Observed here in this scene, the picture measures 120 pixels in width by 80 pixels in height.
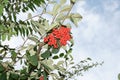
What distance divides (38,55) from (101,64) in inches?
407

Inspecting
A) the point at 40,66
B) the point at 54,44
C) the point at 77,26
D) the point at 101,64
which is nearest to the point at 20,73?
the point at 40,66

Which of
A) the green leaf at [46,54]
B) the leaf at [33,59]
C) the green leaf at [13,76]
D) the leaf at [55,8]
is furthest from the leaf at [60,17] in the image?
the green leaf at [13,76]

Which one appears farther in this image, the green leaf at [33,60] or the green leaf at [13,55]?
the green leaf at [13,55]

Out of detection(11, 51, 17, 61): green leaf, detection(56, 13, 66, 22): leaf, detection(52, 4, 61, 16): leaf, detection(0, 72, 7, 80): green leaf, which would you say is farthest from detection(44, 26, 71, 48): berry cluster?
detection(0, 72, 7, 80): green leaf

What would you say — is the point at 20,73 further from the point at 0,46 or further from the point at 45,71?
the point at 0,46

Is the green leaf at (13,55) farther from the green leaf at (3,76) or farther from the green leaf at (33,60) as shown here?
the green leaf at (33,60)

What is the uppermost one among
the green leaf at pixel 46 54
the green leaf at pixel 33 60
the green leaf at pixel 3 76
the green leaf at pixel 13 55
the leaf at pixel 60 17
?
the leaf at pixel 60 17

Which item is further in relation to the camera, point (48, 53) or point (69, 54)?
point (69, 54)

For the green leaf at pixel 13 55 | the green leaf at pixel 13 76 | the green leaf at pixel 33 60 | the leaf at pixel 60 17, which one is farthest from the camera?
the green leaf at pixel 13 55

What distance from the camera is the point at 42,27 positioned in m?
3.91

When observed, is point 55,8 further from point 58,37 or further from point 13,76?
point 13,76

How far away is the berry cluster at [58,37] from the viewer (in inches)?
147

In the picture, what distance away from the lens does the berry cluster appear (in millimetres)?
3745

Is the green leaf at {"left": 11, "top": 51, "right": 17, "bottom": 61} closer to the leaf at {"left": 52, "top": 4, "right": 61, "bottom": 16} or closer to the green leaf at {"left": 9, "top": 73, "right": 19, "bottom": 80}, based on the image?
the green leaf at {"left": 9, "top": 73, "right": 19, "bottom": 80}
